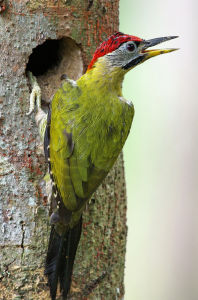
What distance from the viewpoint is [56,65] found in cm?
337

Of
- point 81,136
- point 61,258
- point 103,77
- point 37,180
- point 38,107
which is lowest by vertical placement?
point 61,258

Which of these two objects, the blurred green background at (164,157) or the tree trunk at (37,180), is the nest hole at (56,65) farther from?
the blurred green background at (164,157)

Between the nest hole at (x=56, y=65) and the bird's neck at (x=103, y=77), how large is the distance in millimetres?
149

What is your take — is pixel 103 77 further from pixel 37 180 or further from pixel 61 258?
pixel 61 258

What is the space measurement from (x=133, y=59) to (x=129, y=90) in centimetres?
219

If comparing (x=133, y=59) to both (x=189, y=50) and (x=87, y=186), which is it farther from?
(x=189, y=50)

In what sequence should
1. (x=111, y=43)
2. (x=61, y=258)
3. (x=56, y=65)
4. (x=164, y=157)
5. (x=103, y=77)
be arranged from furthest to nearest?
(x=164, y=157), (x=56, y=65), (x=103, y=77), (x=111, y=43), (x=61, y=258)

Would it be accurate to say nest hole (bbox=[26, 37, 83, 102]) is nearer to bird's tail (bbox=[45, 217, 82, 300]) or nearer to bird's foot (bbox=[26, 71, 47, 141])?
bird's foot (bbox=[26, 71, 47, 141])

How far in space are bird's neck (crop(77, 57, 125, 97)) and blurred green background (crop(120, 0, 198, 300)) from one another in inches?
79.9

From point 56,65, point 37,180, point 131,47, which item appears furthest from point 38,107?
point 131,47

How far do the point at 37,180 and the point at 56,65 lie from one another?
0.95m

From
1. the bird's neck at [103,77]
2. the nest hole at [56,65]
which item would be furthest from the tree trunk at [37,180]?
the bird's neck at [103,77]

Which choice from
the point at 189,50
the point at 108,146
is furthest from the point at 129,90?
the point at 108,146

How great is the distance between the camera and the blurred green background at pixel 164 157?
16.5 ft
